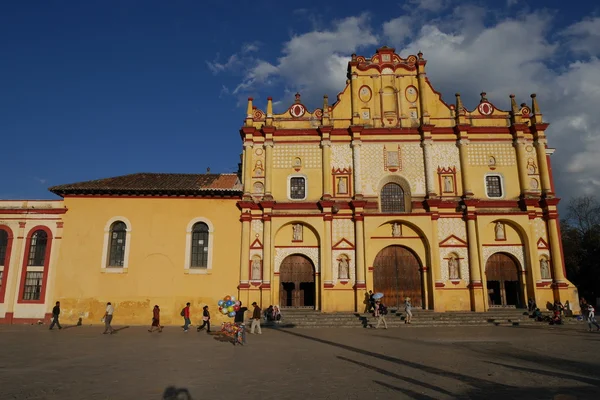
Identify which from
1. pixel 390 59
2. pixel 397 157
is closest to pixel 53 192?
pixel 397 157

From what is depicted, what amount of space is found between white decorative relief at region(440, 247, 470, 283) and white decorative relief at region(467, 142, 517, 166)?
19.3 feet

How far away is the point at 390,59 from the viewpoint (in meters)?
29.6

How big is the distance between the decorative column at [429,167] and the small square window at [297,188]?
7.83m

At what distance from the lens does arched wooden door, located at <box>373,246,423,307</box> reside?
84.6 feet

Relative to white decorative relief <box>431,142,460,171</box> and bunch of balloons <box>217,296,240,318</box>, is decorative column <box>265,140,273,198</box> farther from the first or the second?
Result: white decorative relief <box>431,142,460,171</box>

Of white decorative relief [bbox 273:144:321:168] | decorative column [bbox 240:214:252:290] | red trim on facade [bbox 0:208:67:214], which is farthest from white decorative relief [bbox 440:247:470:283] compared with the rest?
red trim on facade [bbox 0:208:67:214]

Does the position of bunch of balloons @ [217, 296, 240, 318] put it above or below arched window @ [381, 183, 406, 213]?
below

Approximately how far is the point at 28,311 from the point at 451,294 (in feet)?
81.3

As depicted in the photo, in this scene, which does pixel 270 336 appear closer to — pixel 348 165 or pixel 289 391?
pixel 289 391

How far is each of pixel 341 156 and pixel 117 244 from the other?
15.0 metres

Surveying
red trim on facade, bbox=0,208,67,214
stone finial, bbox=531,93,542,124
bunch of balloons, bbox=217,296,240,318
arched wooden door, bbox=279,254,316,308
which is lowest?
bunch of balloons, bbox=217,296,240,318

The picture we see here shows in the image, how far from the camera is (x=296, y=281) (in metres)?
26.3

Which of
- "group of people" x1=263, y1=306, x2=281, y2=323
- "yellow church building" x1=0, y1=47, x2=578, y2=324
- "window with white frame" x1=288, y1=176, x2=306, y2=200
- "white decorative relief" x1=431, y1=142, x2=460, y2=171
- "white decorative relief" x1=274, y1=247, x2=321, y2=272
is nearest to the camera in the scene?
"group of people" x1=263, y1=306, x2=281, y2=323

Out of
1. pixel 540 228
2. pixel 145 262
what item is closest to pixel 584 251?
pixel 540 228
